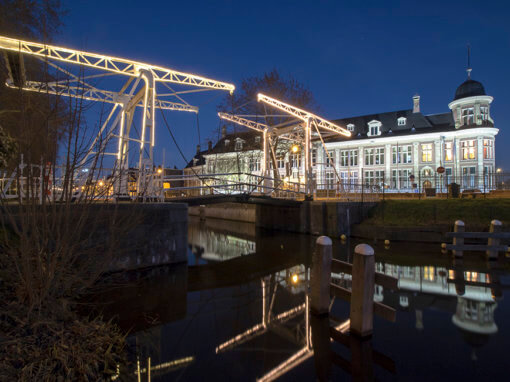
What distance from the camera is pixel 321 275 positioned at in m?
5.00

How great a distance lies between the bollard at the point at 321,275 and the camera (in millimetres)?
4918

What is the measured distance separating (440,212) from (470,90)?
21.6 meters

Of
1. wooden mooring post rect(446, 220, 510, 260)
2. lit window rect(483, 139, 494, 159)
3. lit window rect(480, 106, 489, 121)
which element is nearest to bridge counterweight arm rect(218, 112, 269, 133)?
wooden mooring post rect(446, 220, 510, 260)

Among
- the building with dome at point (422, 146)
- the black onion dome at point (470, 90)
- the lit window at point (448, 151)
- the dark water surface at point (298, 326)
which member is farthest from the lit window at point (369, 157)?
the dark water surface at point (298, 326)

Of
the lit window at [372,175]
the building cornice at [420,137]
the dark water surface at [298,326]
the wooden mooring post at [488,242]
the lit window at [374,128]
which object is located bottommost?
the dark water surface at [298,326]

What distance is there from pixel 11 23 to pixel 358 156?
29.6 m

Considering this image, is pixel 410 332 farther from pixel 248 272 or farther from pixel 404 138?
pixel 404 138

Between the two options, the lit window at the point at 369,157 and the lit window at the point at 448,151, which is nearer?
the lit window at the point at 448,151

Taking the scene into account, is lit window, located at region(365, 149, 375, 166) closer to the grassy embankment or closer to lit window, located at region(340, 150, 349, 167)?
lit window, located at region(340, 150, 349, 167)

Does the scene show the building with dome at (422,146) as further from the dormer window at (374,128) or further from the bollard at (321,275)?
the bollard at (321,275)

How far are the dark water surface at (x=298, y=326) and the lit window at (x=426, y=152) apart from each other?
76.4 ft

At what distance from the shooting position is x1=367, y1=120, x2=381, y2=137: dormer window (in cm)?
3334

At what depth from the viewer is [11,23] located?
481 inches

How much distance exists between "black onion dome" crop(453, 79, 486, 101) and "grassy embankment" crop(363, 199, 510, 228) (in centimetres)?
1969
